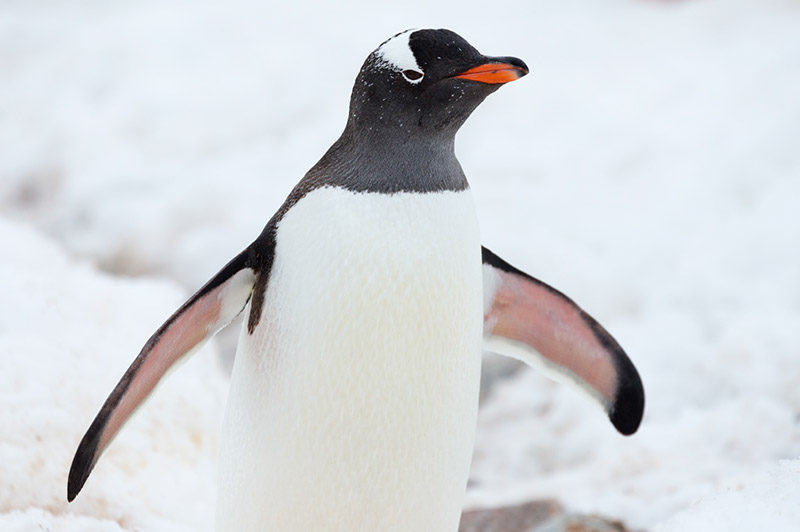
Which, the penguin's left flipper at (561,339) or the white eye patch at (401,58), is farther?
the penguin's left flipper at (561,339)

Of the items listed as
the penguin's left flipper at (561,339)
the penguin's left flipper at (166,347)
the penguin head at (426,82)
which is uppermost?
the penguin head at (426,82)

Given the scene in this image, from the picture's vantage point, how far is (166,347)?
972 millimetres

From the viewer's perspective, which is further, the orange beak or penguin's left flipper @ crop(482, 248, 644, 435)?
penguin's left flipper @ crop(482, 248, 644, 435)

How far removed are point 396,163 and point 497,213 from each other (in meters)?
1.89

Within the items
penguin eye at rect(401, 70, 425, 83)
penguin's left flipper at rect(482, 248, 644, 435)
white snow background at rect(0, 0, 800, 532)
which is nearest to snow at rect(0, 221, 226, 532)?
white snow background at rect(0, 0, 800, 532)

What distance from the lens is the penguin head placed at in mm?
901

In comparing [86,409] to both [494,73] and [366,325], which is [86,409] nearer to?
[366,325]

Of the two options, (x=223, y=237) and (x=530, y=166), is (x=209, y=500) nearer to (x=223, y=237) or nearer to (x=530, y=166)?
(x=223, y=237)

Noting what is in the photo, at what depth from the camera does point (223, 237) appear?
9.13 ft

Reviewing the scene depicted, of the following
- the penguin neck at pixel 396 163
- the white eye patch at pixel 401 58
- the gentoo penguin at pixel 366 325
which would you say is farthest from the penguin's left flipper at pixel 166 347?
the white eye patch at pixel 401 58

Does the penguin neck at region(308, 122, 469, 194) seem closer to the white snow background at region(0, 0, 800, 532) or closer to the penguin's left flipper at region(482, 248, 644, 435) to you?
the penguin's left flipper at region(482, 248, 644, 435)

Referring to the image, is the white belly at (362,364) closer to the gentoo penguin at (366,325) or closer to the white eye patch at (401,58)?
the gentoo penguin at (366,325)

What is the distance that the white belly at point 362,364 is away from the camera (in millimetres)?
929

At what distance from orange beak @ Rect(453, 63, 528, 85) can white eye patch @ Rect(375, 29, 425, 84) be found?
0.05 m
